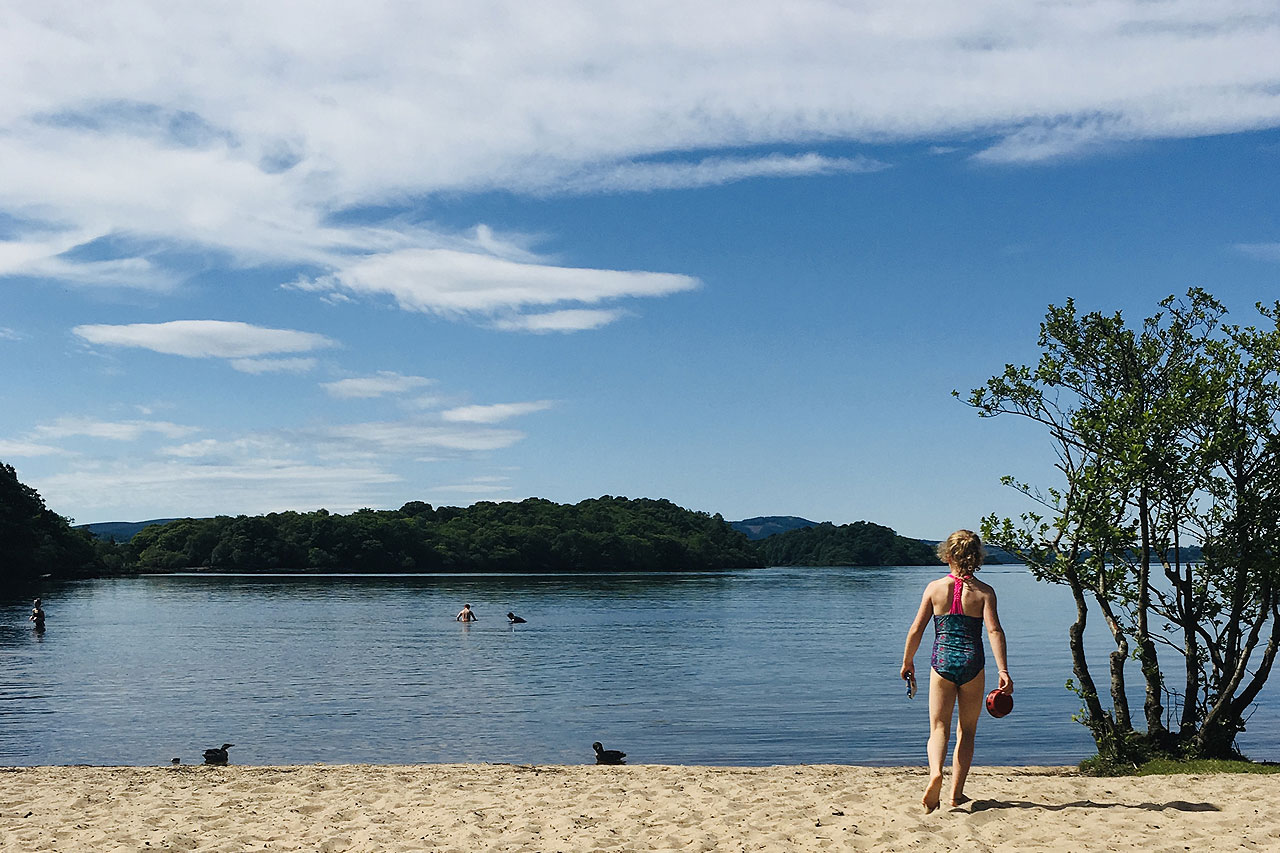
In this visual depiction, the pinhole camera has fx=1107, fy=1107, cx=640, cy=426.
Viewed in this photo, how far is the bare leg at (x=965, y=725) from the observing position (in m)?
9.02

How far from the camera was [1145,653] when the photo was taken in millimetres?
14031

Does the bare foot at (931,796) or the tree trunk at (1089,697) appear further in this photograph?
the tree trunk at (1089,697)

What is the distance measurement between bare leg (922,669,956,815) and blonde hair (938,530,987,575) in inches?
35.5

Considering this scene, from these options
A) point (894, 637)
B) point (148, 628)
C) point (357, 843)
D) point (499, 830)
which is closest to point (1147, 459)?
point (499, 830)

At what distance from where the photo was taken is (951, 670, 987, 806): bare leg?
9016mm

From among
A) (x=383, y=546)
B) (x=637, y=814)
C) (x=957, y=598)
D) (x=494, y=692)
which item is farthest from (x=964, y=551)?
(x=383, y=546)

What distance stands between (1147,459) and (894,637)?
39.0 metres

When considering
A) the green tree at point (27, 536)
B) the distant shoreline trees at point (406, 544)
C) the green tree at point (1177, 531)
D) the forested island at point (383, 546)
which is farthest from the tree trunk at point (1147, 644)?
the distant shoreline trees at point (406, 544)

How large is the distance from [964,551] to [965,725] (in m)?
1.54

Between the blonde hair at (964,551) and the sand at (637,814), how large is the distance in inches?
83.8

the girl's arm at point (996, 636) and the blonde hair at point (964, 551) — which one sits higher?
the blonde hair at point (964, 551)

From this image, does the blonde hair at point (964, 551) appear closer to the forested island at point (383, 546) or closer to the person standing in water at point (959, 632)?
the person standing in water at point (959, 632)

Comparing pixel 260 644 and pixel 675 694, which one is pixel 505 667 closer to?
pixel 675 694

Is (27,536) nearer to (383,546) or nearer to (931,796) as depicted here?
(383,546)
